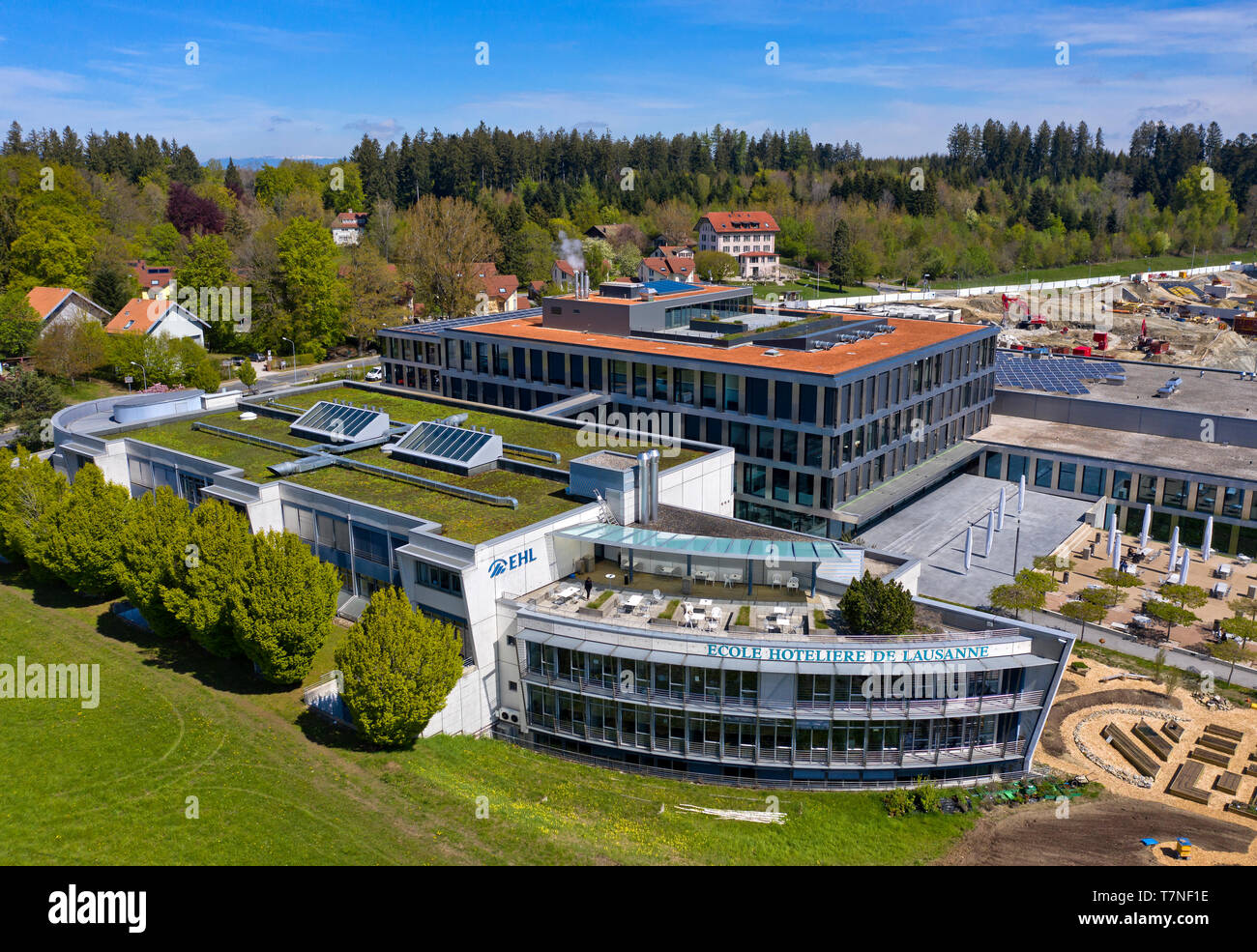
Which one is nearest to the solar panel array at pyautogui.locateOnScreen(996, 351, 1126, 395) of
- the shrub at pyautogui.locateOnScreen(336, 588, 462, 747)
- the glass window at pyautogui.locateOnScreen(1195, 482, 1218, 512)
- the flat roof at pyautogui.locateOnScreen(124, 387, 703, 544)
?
the glass window at pyautogui.locateOnScreen(1195, 482, 1218, 512)

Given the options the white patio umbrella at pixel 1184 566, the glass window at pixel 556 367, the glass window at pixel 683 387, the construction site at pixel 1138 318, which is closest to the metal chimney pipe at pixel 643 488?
the glass window at pixel 683 387

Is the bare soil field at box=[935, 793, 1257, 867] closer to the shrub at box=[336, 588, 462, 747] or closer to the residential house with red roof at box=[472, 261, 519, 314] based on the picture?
the shrub at box=[336, 588, 462, 747]

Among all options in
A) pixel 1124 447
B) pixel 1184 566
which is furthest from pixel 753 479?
pixel 1124 447

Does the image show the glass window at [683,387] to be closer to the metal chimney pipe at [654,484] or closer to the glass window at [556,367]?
the glass window at [556,367]

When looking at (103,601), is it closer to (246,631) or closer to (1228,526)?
(246,631)
